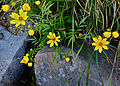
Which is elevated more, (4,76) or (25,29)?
(25,29)

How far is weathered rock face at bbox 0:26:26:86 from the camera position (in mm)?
1018

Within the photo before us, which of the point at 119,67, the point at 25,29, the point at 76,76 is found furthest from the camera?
the point at 25,29

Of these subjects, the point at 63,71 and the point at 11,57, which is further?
the point at 11,57

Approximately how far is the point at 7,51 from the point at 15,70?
0.18m

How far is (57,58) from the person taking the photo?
99 centimetres

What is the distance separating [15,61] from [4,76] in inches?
6.0

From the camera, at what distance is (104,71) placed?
0.97 meters

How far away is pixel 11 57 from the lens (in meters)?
1.08

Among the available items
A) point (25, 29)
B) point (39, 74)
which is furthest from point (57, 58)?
point (25, 29)

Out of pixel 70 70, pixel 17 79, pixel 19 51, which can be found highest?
pixel 19 51

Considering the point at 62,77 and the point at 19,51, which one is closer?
the point at 62,77

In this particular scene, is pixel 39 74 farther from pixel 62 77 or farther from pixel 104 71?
pixel 104 71

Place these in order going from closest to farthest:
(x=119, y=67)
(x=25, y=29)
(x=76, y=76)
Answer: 1. (x=76, y=76)
2. (x=119, y=67)
3. (x=25, y=29)

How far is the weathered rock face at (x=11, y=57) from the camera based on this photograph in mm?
1018
